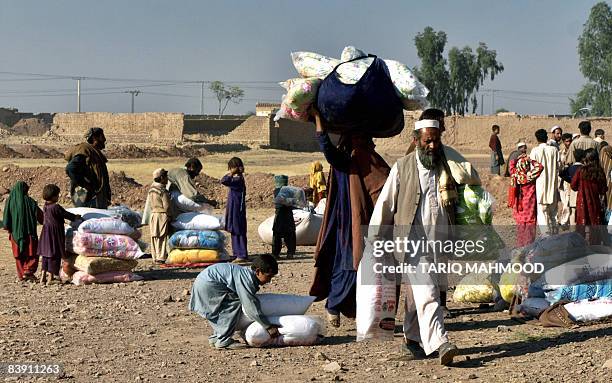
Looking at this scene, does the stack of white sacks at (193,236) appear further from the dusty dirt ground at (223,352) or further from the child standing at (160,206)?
the dusty dirt ground at (223,352)

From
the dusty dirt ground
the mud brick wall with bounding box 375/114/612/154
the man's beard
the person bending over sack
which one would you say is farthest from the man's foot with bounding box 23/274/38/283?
the mud brick wall with bounding box 375/114/612/154

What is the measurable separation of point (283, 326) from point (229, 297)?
439mm

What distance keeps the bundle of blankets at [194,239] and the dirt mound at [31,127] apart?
52.0 metres

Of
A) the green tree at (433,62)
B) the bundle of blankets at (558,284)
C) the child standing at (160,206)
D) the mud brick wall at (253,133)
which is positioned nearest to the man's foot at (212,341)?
the bundle of blankets at (558,284)

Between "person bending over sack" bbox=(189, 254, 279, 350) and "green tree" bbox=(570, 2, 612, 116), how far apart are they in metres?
67.6

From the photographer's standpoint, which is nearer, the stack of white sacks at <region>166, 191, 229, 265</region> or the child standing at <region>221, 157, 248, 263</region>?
the stack of white sacks at <region>166, 191, 229, 265</region>

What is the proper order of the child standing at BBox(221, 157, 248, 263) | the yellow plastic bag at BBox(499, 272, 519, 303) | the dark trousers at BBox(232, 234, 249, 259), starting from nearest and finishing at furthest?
1. the yellow plastic bag at BBox(499, 272, 519, 303)
2. the child standing at BBox(221, 157, 248, 263)
3. the dark trousers at BBox(232, 234, 249, 259)

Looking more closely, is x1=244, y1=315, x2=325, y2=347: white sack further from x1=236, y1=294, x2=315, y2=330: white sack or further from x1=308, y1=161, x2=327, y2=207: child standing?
x1=308, y1=161, x2=327, y2=207: child standing

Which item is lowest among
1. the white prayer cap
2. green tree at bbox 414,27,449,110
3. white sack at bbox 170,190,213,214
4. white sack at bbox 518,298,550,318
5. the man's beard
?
white sack at bbox 518,298,550,318

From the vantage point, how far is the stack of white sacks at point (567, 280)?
8203 millimetres

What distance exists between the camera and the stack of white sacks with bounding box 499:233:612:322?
26.9 feet

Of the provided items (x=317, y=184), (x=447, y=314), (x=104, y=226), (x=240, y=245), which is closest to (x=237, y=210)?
(x=240, y=245)

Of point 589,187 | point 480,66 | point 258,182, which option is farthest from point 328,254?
point 480,66

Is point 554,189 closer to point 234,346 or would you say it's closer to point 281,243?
A: point 281,243
